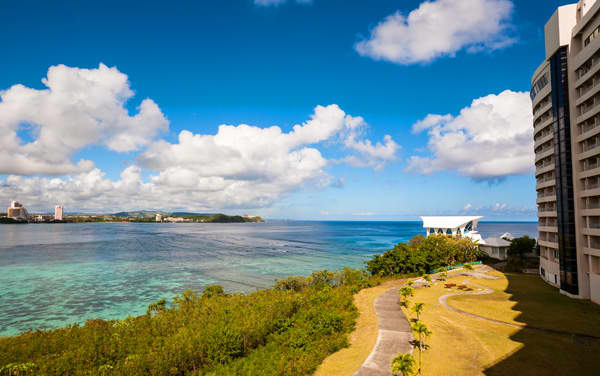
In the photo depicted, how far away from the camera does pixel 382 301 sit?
3441 centimetres

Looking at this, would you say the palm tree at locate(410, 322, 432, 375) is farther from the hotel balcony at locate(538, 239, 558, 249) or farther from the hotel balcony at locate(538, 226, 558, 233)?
the hotel balcony at locate(538, 226, 558, 233)

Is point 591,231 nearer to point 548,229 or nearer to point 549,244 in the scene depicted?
point 549,244

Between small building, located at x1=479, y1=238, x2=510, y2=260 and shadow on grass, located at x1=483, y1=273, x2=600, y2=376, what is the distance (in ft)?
107

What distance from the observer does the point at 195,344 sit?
20.3 metres

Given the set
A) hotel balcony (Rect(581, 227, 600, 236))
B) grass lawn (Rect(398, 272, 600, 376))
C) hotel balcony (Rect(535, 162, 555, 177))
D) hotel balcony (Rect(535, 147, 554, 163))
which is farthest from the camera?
hotel balcony (Rect(535, 162, 555, 177))

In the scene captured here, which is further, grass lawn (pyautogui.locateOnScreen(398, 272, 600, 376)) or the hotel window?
the hotel window

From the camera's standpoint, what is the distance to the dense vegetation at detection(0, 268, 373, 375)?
17.6 m

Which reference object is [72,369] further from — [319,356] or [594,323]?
[594,323]

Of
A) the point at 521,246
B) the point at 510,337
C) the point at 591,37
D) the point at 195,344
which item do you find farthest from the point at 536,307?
the point at 521,246

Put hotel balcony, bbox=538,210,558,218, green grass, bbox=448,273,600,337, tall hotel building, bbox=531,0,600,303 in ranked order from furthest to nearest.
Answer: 1. hotel balcony, bbox=538,210,558,218
2. tall hotel building, bbox=531,0,600,303
3. green grass, bbox=448,273,600,337

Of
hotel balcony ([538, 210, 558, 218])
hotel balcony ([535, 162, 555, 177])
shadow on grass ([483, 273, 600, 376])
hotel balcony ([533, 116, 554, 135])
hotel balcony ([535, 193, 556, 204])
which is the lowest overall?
shadow on grass ([483, 273, 600, 376])

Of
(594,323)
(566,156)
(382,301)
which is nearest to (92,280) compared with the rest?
(382,301)

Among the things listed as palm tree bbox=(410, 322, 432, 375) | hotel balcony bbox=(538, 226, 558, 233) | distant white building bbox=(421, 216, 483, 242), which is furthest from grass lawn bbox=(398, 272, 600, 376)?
distant white building bbox=(421, 216, 483, 242)

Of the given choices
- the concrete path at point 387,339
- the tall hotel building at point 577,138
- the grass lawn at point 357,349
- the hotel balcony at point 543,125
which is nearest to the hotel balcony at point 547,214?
the tall hotel building at point 577,138
